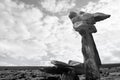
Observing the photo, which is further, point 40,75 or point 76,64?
point 40,75

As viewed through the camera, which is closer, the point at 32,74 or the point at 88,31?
the point at 88,31

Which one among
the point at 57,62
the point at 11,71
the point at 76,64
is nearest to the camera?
the point at 57,62

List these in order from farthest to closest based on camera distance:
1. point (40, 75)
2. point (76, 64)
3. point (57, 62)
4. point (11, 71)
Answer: point (11, 71)
point (40, 75)
point (76, 64)
point (57, 62)

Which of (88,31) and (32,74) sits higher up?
(88,31)

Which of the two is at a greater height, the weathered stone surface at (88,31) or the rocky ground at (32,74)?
the weathered stone surface at (88,31)

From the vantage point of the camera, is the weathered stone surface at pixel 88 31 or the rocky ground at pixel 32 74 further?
the rocky ground at pixel 32 74

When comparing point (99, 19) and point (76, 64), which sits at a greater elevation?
point (99, 19)

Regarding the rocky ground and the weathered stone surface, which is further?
the rocky ground

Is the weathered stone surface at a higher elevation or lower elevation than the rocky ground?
higher

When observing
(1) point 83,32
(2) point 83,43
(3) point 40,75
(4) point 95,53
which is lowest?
(3) point 40,75

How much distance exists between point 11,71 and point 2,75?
0.38 metres

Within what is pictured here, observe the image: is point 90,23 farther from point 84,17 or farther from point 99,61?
point 99,61

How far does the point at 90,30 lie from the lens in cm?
407

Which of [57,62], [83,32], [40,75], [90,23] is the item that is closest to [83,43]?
[83,32]
